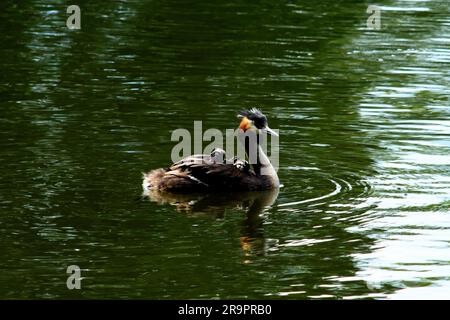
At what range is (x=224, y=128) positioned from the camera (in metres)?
16.7

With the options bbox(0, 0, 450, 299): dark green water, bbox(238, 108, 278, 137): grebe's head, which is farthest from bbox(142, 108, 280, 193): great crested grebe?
bbox(0, 0, 450, 299): dark green water

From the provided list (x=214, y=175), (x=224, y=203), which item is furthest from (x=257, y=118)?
(x=224, y=203)

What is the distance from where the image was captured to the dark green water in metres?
11.1

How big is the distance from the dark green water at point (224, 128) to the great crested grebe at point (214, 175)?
0.21 m

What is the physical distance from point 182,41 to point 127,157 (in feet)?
29.3

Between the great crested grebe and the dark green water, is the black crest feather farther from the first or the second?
the dark green water

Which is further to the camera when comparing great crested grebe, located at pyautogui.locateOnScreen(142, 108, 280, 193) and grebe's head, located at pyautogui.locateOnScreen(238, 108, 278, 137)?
grebe's head, located at pyautogui.locateOnScreen(238, 108, 278, 137)

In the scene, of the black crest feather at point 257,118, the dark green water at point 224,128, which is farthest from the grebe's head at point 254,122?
the dark green water at point 224,128

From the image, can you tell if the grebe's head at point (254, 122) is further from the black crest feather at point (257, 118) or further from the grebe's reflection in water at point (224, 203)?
the grebe's reflection in water at point (224, 203)

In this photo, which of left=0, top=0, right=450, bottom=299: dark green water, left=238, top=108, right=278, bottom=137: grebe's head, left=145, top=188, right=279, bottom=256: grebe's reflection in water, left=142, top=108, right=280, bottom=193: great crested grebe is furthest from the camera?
left=238, top=108, right=278, bottom=137: grebe's head

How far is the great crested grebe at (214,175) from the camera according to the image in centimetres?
1384

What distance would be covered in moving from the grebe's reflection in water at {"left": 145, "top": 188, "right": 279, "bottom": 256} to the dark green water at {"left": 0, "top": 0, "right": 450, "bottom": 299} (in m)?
0.04

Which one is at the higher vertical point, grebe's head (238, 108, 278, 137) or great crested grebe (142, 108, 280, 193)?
grebe's head (238, 108, 278, 137)

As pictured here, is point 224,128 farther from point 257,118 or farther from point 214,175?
point 214,175
